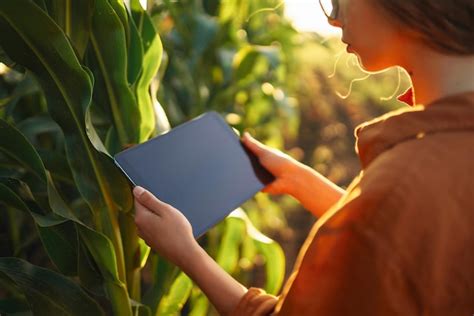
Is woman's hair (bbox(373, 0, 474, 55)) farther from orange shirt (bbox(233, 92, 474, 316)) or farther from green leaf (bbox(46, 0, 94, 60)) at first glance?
green leaf (bbox(46, 0, 94, 60))

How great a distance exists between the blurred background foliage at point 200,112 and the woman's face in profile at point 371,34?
127 mm

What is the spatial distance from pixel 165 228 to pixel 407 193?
30 cm

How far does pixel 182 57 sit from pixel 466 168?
5.08 feet

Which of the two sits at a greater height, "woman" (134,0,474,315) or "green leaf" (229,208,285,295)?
"woman" (134,0,474,315)

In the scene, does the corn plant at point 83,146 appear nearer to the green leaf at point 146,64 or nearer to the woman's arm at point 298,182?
the green leaf at point 146,64

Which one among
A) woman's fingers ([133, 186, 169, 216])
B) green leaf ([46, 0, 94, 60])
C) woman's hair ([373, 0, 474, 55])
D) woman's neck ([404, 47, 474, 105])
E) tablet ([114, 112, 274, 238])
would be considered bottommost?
tablet ([114, 112, 274, 238])

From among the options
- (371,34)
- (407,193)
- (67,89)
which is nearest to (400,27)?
(371,34)

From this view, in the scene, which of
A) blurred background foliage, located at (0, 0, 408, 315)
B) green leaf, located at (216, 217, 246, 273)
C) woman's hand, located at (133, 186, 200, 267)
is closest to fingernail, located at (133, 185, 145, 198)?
woman's hand, located at (133, 186, 200, 267)

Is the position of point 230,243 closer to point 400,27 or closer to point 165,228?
point 165,228

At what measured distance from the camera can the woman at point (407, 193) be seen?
2.43 ft

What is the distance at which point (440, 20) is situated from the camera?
2.51 feet

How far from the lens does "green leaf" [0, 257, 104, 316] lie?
1.10 m

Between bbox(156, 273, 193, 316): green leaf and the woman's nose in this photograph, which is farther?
bbox(156, 273, 193, 316): green leaf

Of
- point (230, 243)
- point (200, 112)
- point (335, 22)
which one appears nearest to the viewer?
point (335, 22)
